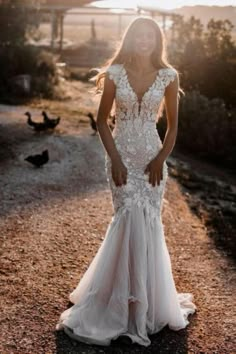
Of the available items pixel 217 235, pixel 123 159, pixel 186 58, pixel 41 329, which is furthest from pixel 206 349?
pixel 186 58

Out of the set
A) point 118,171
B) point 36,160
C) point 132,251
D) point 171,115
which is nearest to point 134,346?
point 132,251

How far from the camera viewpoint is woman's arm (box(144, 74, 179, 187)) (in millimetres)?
4285

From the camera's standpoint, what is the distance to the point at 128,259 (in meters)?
4.38

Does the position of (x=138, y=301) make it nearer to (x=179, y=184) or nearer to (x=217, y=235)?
(x=217, y=235)

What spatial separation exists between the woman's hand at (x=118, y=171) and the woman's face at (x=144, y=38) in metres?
0.79

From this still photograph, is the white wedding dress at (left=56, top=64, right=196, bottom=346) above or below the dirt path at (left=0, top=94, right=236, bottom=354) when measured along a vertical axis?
above

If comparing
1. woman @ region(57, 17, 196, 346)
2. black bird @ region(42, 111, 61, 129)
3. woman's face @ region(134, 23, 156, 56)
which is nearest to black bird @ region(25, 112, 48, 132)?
black bird @ region(42, 111, 61, 129)

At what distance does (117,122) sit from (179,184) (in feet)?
19.4

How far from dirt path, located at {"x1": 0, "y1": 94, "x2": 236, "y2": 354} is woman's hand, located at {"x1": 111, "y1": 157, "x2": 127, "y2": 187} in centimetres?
122

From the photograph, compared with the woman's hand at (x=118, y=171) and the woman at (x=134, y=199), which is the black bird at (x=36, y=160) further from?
the woman's hand at (x=118, y=171)

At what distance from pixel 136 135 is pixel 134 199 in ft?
1.53

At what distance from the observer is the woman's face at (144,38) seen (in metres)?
4.08

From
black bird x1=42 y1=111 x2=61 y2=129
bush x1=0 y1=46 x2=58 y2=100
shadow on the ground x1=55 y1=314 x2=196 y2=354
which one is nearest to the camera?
shadow on the ground x1=55 y1=314 x2=196 y2=354

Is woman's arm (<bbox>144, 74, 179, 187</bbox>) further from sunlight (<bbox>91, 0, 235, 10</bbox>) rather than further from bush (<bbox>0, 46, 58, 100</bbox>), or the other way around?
bush (<bbox>0, 46, 58, 100</bbox>)
